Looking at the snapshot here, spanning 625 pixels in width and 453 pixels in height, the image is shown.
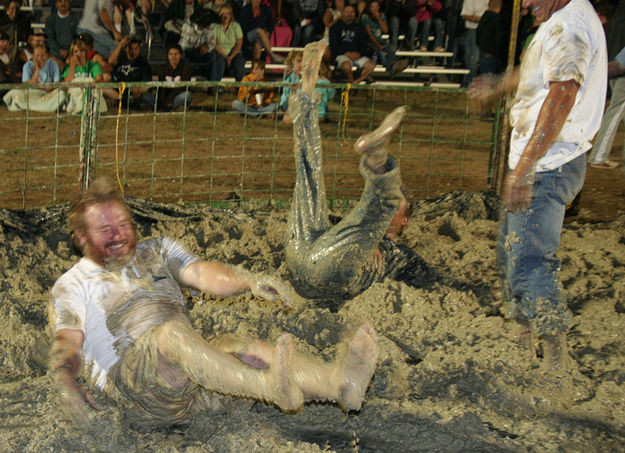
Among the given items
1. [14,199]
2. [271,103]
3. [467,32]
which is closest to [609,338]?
[14,199]

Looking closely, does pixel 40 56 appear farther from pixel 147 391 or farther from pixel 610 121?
pixel 147 391

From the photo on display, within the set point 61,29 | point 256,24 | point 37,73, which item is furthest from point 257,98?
point 61,29

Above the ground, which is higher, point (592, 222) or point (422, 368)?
point (592, 222)

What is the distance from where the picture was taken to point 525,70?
363cm

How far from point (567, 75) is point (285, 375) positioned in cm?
181

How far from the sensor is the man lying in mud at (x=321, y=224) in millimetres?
3934

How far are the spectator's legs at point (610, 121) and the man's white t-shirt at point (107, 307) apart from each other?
6.09 metres

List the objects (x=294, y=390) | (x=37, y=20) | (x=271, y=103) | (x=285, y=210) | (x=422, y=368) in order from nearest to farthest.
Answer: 1. (x=294, y=390)
2. (x=422, y=368)
3. (x=285, y=210)
4. (x=271, y=103)
5. (x=37, y=20)

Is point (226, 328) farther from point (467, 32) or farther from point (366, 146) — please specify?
point (467, 32)

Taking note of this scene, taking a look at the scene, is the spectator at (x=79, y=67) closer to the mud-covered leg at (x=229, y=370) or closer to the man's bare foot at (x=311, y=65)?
the man's bare foot at (x=311, y=65)

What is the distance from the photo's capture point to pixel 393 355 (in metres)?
4.10

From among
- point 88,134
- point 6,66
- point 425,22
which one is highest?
point 425,22

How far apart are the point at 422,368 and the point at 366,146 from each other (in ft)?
4.12

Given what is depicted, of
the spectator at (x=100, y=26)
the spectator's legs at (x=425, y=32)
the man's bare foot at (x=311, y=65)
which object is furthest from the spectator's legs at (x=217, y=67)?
the man's bare foot at (x=311, y=65)
